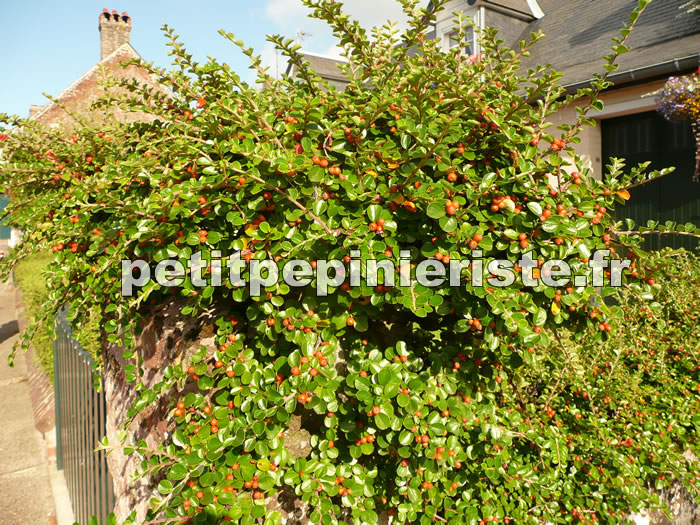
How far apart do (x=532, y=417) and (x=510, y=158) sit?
153 centimetres

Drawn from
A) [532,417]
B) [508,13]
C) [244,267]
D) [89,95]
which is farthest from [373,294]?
[89,95]

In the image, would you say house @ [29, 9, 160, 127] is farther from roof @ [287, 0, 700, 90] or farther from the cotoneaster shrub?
the cotoneaster shrub

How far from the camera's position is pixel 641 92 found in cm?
649

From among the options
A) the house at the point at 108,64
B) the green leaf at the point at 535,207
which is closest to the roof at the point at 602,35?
the green leaf at the point at 535,207

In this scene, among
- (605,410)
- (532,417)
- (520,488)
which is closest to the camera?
(520,488)

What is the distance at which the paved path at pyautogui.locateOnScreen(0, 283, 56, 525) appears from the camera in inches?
138

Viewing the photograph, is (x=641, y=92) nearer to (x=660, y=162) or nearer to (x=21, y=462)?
(x=660, y=162)

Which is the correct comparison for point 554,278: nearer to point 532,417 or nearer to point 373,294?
point 373,294

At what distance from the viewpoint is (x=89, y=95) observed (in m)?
15.3

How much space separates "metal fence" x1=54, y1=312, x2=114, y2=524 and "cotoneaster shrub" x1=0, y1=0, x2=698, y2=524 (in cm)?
106

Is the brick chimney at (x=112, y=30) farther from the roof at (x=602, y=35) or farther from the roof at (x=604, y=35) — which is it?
the roof at (x=604, y=35)

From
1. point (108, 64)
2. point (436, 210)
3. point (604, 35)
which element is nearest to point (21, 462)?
point (436, 210)

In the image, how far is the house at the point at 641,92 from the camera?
6.28 metres

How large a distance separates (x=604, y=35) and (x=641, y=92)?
2.31 metres
